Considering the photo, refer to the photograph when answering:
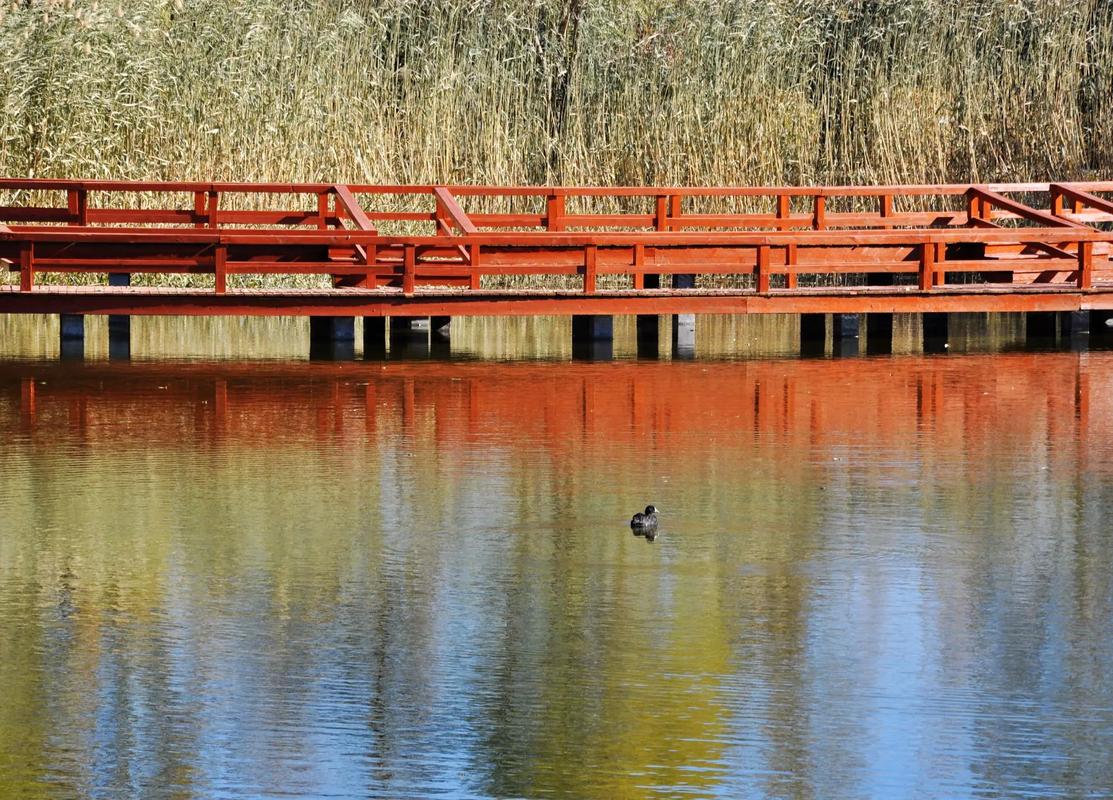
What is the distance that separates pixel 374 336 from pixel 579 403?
460 centimetres

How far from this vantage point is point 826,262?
17.0 meters

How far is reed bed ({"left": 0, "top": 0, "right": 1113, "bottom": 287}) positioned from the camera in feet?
60.4

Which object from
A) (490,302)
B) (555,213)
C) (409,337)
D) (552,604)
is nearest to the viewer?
(552,604)

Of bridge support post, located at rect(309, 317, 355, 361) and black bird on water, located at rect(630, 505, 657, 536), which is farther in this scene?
bridge support post, located at rect(309, 317, 355, 361)

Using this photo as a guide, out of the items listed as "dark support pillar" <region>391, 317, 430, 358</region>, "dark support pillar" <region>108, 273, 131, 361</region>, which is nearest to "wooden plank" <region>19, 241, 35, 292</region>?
"dark support pillar" <region>108, 273, 131, 361</region>

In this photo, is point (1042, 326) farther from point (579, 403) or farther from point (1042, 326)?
point (579, 403)

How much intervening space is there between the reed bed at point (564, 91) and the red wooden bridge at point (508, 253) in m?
0.58

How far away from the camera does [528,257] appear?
55.4ft

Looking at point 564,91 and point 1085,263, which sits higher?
point 564,91

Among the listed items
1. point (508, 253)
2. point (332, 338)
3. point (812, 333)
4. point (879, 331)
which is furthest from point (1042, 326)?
point (332, 338)

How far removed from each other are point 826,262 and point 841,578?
10.2 m

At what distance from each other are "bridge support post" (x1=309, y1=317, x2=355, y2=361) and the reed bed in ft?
10.2

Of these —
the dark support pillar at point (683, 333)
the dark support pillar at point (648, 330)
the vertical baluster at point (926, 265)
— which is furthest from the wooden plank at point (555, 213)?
the vertical baluster at point (926, 265)

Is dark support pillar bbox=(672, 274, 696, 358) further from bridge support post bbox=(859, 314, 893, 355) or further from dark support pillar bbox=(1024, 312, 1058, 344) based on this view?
dark support pillar bbox=(1024, 312, 1058, 344)
